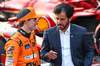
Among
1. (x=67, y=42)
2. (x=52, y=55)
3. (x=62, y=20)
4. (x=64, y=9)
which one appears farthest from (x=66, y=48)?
(x=64, y=9)

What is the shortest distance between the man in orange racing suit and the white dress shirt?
0.96 ft

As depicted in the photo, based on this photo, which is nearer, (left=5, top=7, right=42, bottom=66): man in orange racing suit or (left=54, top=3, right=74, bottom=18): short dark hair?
(left=5, top=7, right=42, bottom=66): man in orange racing suit

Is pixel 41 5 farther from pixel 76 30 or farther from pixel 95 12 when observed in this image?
pixel 76 30

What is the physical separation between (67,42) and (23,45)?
0.44 metres

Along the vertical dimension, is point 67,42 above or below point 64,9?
below

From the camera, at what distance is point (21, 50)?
187 centimetres

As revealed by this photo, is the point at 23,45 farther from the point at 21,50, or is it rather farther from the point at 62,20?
the point at 62,20

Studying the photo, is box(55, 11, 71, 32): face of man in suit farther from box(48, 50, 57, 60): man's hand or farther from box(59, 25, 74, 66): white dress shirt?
box(48, 50, 57, 60): man's hand

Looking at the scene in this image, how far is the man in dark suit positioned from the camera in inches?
75.9

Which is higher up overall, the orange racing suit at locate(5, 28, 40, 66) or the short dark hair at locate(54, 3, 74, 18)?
the short dark hair at locate(54, 3, 74, 18)

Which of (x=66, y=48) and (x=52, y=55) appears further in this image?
(x=66, y=48)

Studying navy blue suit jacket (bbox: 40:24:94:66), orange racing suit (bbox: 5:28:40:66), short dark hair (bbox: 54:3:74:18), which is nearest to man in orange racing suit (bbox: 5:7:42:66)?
orange racing suit (bbox: 5:28:40:66)

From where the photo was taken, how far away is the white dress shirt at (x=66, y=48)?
1935 millimetres

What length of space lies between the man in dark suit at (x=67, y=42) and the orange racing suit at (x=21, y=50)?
0.46 feet
